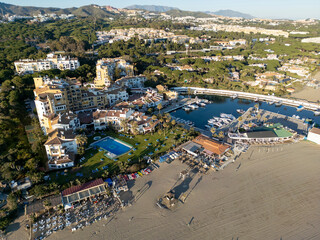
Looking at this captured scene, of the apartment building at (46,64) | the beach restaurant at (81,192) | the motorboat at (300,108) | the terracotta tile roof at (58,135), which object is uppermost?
the apartment building at (46,64)

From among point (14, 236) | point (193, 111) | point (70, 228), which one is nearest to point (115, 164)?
point (70, 228)

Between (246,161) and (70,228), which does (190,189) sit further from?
(70,228)

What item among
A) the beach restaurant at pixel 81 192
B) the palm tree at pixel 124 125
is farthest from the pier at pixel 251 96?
the beach restaurant at pixel 81 192

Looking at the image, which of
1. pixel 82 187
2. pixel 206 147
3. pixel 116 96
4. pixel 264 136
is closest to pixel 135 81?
pixel 116 96

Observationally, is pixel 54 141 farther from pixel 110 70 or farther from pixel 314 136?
pixel 314 136

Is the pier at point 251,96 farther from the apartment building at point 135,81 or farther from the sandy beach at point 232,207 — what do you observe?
the sandy beach at point 232,207

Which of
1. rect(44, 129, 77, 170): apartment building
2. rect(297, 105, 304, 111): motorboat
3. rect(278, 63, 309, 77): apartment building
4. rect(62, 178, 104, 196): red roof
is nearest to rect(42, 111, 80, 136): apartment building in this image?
rect(44, 129, 77, 170): apartment building
